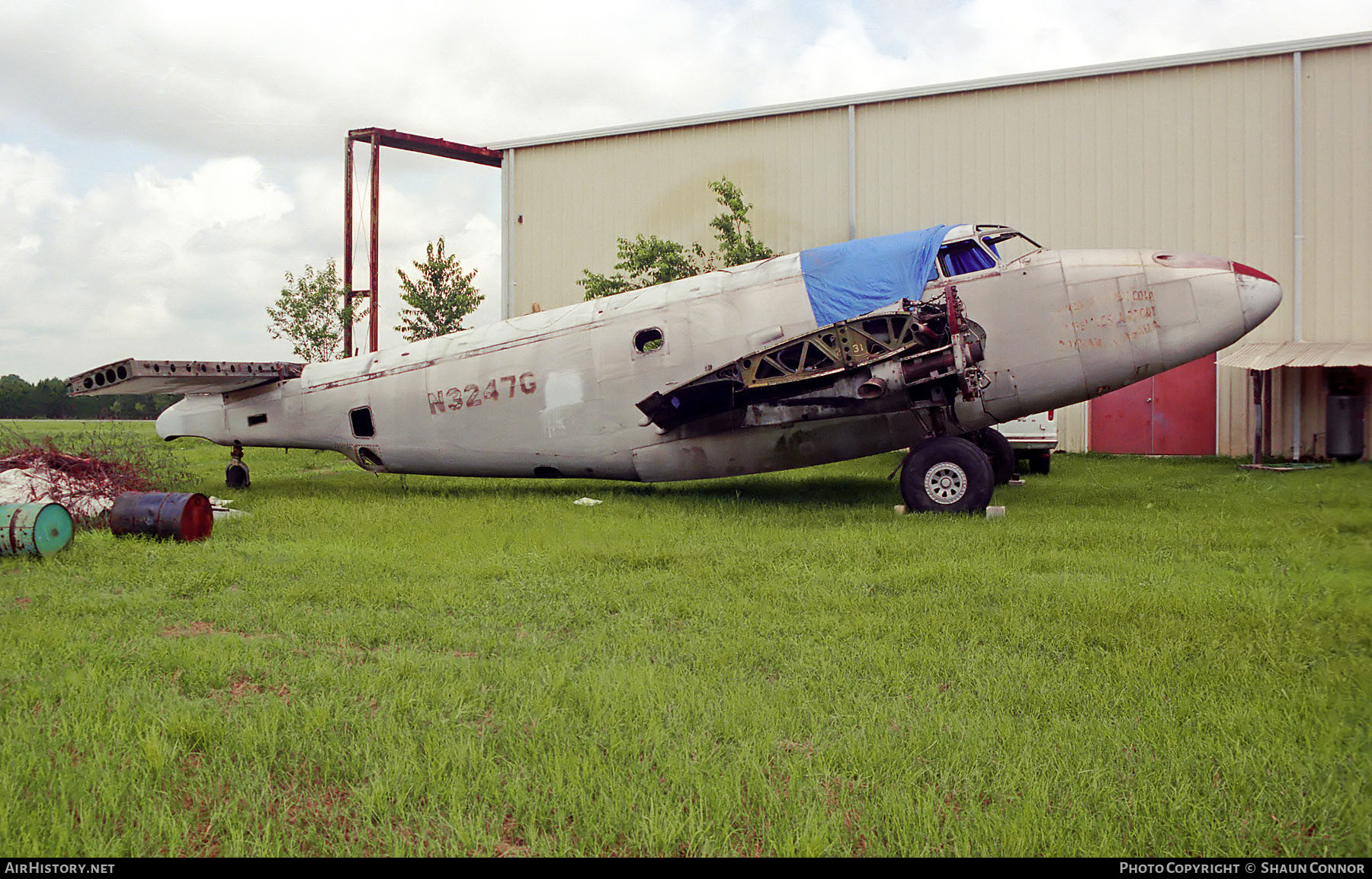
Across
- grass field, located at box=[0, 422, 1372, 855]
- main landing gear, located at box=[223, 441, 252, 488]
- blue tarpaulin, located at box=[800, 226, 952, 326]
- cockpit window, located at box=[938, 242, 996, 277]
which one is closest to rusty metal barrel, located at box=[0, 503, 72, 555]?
grass field, located at box=[0, 422, 1372, 855]

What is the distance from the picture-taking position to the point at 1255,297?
10461 millimetres

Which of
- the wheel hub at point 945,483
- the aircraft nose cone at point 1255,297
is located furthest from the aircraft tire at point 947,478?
the aircraft nose cone at point 1255,297

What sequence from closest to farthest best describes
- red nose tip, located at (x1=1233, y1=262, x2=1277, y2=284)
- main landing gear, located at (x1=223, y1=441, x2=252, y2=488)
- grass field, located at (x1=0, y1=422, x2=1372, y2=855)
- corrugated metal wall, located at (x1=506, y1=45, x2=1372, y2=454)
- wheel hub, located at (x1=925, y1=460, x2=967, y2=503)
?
grass field, located at (x1=0, y1=422, x2=1372, y2=855) → red nose tip, located at (x1=1233, y1=262, x2=1277, y2=284) → wheel hub, located at (x1=925, y1=460, x2=967, y2=503) → main landing gear, located at (x1=223, y1=441, x2=252, y2=488) → corrugated metal wall, located at (x1=506, y1=45, x2=1372, y2=454)

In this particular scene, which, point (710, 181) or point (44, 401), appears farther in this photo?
point (44, 401)

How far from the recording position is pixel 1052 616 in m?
5.77

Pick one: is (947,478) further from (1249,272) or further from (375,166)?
(375,166)

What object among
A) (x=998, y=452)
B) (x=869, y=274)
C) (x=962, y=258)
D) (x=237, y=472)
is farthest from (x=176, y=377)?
(x=998, y=452)

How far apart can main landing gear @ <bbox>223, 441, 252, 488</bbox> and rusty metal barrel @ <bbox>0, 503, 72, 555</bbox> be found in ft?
21.6

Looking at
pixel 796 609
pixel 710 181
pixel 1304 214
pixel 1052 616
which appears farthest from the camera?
pixel 710 181

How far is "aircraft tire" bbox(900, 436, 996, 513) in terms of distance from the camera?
10656 millimetres

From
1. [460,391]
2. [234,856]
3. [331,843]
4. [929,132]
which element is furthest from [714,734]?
[929,132]

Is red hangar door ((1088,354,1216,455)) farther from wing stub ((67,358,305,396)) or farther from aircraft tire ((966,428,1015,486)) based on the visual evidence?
wing stub ((67,358,305,396))

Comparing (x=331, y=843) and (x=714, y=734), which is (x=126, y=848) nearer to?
(x=331, y=843)
